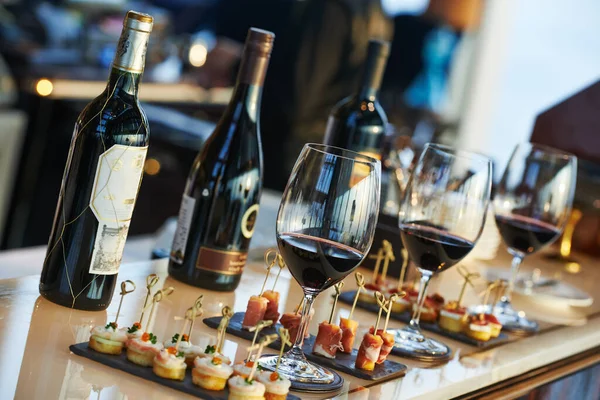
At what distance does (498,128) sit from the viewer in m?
7.21

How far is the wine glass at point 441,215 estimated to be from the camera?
3.99 ft

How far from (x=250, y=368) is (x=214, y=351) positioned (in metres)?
0.04

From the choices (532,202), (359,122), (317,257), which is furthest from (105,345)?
(532,202)

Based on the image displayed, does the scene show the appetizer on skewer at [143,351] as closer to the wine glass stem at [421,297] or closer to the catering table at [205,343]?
the catering table at [205,343]

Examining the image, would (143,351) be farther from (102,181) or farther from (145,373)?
(102,181)

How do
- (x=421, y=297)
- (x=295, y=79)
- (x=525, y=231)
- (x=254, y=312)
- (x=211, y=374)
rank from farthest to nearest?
(x=295, y=79)
(x=525, y=231)
(x=421, y=297)
(x=254, y=312)
(x=211, y=374)

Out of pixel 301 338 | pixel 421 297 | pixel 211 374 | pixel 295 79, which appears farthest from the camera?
pixel 295 79

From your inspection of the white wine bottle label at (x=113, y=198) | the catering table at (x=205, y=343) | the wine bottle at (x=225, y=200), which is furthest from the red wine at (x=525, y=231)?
the white wine bottle label at (x=113, y=198)

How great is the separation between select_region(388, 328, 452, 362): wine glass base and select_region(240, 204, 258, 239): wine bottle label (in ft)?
0.80

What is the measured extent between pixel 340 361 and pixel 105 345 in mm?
291

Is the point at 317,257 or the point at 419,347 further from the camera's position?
the point at 419,347

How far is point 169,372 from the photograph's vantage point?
897 millimetres

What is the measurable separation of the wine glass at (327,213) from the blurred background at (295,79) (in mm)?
919

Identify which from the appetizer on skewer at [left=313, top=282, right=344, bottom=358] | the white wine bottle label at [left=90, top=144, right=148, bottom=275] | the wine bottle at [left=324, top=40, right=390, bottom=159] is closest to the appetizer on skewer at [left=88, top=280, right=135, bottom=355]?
the white wine bottle label at [left=90, top=144, right=148, bottom=275]
